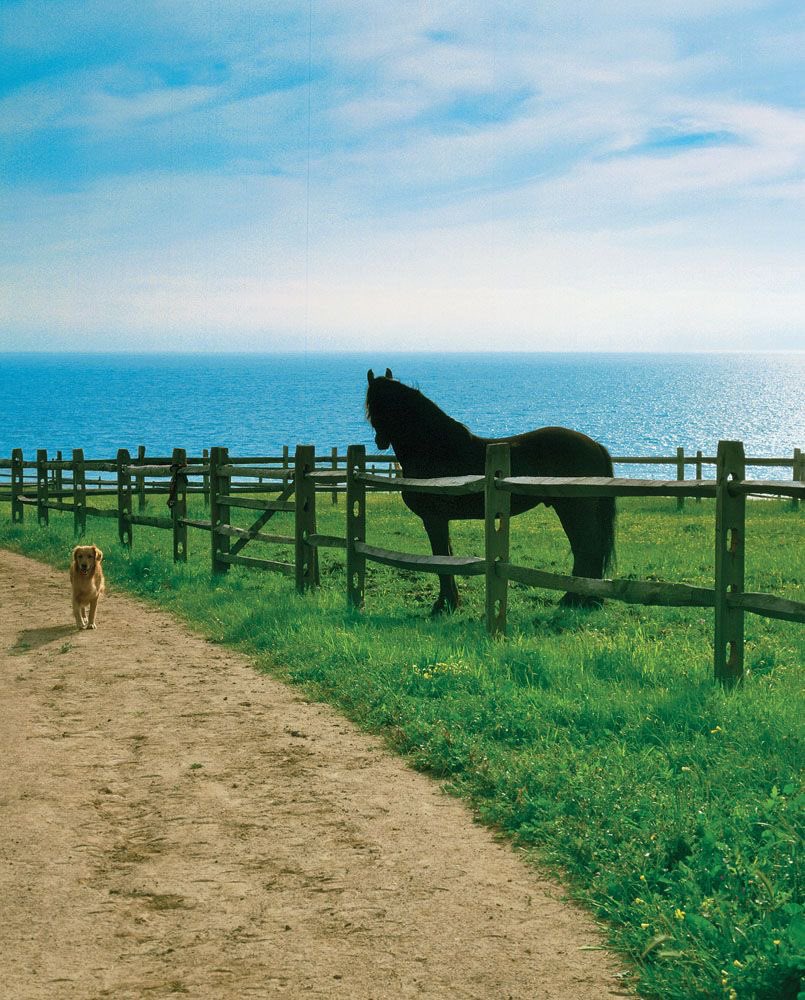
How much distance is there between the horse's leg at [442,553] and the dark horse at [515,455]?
2.15 ft

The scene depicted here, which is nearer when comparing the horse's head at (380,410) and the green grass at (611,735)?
the green grass at (611,735)

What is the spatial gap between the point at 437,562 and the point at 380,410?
9.95ft

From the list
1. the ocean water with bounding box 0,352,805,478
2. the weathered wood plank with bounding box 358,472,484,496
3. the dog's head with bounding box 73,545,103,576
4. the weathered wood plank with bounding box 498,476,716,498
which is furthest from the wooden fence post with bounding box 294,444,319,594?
the ocean water with bounding box 0,352,805,478

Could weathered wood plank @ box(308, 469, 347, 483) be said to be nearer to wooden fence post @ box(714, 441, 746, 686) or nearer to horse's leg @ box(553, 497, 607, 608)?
horse's leg @ box(553, 497, 607, 608)

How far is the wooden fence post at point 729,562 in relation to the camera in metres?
6.18

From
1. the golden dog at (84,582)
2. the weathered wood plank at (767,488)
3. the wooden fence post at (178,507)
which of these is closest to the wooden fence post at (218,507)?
the wooden fence post at (178,507)

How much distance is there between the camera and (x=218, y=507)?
12531 millimetres

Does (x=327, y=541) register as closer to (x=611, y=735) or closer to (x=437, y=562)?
(x=437, y=562)

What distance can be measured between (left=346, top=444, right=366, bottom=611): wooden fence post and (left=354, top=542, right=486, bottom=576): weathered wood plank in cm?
27

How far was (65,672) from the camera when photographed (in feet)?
25.1

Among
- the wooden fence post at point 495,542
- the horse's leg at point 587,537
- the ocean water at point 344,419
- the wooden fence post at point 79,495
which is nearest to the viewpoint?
the wooden fence post at point 495,542

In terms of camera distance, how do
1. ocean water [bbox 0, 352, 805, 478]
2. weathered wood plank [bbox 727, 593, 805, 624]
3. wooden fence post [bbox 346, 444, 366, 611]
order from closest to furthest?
weathered wood plank [bbox 727, 593, 805, 624] → wooden fence post [bbox 346, 444, 366, 611] → ocean water [bbox 0, 352, 805, 478]

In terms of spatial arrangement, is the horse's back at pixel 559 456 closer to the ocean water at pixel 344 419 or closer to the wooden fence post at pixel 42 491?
the wooden fence post at pixel 42 491

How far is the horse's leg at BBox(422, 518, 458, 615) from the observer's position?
32.7ft
